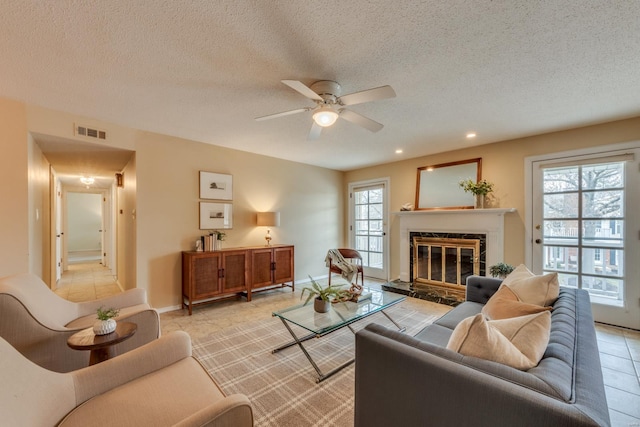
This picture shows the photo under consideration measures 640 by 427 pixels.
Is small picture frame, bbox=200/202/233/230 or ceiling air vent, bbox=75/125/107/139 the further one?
small picture frame, bbox=200/202/233/230

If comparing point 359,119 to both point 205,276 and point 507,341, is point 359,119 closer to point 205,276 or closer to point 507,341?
point 507,341

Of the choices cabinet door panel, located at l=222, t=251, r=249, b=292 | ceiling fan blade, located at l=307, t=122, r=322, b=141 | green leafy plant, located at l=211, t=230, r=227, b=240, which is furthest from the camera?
green leafy plant, located at l=211, t=230, r=227, b=240

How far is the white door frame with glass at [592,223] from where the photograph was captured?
2.95 meters

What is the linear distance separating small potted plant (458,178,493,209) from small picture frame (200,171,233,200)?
3.66 m

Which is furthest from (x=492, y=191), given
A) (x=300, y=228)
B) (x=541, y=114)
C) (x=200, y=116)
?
(x=200, y=116)

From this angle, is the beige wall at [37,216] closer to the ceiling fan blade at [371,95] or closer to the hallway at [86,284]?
the hallway at [86,284]

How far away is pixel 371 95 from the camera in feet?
6.33

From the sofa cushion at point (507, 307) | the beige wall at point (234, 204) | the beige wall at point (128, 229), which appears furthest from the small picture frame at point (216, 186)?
the sofa cushion at point (507, 307)

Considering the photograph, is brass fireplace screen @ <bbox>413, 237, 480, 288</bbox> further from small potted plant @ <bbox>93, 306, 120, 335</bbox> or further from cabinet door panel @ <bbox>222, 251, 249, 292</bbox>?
small potted plant @ <bbox>93, 306, 120, 335</bbox>

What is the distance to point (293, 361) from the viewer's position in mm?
2305

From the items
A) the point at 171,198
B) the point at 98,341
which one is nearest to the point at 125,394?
the point at 98,341

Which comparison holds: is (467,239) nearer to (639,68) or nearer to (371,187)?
(371,187)

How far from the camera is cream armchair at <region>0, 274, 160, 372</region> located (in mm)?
1525

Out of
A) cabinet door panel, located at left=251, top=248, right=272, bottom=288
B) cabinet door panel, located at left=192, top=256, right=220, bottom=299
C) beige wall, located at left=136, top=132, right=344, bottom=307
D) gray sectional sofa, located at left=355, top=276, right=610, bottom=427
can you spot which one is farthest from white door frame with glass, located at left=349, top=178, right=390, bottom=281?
gray sectional sofa, located at left=355, top=276, right=610, bottom=427
